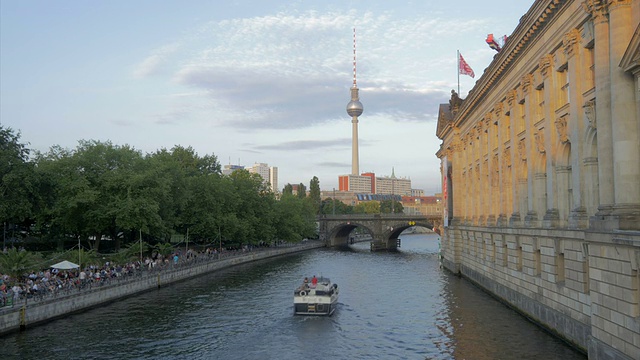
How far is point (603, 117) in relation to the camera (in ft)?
79.3

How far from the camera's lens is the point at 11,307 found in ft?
117

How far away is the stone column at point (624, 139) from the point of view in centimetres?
2238

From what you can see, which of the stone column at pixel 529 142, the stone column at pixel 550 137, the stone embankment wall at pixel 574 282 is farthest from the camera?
the stone column at pixel 529 142

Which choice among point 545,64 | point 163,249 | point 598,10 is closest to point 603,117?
point 598,10

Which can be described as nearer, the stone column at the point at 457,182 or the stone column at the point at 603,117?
the stone column at the point at 603,117

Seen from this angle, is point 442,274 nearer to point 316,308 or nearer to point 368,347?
point 316,308

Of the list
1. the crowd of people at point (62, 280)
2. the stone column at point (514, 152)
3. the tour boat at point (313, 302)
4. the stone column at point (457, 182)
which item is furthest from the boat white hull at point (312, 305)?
the stone column at point (457, 182)

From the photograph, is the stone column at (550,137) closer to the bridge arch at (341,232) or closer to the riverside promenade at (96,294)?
the riverside promenade at (96,294)

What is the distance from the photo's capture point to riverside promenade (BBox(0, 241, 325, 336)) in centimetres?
3603

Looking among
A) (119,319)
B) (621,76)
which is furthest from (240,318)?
(621,76)

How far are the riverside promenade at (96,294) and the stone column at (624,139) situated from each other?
112 ft

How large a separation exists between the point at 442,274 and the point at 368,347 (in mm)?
41863

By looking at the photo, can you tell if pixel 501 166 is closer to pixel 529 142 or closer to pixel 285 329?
pixel 529 142

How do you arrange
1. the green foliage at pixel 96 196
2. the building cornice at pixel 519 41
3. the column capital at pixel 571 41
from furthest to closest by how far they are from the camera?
the green foliage at pixel 96 196 → the building cornice at pixel 519 41 → the column capital at pixel 571 41
